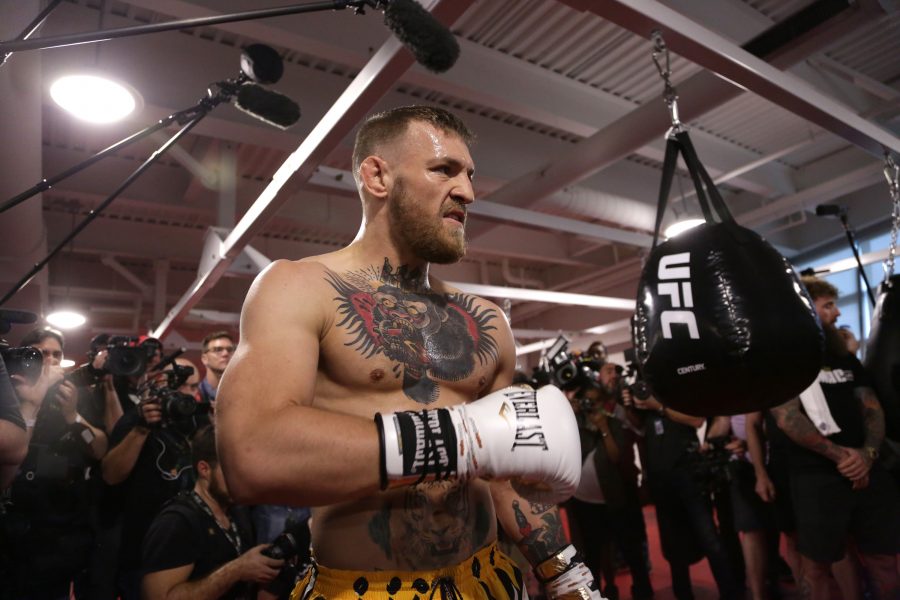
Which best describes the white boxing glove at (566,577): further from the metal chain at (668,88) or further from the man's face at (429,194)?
the metal chain at (668,88)

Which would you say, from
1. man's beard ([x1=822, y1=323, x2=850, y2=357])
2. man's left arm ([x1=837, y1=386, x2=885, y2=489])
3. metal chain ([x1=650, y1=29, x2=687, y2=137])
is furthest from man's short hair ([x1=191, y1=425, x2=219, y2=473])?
man's beard ([x1=822, y1=323, x2=850, y2=357])

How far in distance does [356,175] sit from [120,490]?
2194 mm

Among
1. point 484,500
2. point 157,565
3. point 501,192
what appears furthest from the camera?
point 501,192

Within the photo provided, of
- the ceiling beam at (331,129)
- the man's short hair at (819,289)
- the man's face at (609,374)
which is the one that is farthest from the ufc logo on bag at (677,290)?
the man's face at (609,374)

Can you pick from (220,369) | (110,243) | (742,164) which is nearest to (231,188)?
(220,369)

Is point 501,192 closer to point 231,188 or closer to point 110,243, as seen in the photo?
point 231,188

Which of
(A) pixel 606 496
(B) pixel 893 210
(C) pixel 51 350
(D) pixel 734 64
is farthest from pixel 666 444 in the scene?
(C) pixel 51 350

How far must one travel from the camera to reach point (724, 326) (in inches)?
62.2

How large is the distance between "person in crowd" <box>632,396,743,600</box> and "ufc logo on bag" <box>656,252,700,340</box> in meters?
2.28

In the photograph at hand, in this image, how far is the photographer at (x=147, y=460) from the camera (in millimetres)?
2732

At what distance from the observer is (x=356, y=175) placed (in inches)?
64.4

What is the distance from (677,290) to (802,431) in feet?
5.51

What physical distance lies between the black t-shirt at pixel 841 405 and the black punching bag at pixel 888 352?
12cm

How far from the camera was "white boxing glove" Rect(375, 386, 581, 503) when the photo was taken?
96 centimetres
